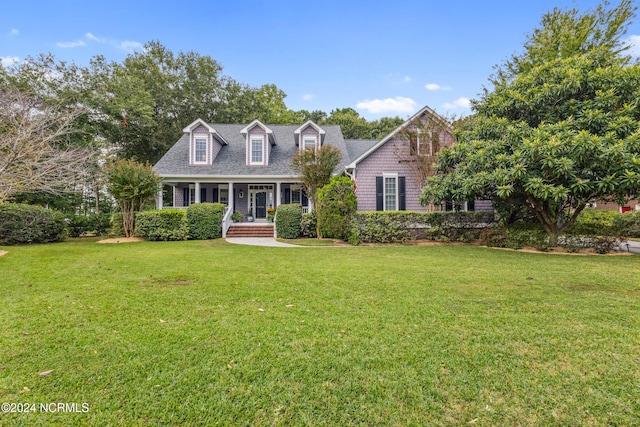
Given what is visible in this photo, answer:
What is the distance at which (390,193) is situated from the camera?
14844 millimetres

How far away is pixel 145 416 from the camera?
1970 mm

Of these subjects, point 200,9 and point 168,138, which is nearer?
point 200,9

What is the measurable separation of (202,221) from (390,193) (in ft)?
30.3

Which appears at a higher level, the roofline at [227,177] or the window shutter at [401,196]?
the roofline at [227,177]

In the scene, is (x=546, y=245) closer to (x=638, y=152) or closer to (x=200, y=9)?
(x=638, y=152)

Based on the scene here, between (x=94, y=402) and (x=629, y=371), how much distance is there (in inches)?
169

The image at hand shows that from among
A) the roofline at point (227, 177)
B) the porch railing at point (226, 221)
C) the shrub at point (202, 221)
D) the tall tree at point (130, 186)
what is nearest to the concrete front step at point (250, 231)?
the porch railing at point (226, 221)

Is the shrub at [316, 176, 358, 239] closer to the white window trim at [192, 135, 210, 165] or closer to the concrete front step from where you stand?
the concrete front step

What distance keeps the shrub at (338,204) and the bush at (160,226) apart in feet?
21.2

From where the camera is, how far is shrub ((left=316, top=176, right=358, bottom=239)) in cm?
1230

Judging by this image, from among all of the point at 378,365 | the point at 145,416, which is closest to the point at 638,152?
the point at 378,365

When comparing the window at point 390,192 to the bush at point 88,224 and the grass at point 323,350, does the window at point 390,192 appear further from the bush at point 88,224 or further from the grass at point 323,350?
the bush at point 88,224

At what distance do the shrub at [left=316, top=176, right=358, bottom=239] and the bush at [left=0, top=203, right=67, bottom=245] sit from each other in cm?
1174

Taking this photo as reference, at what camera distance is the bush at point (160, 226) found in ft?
43.5
